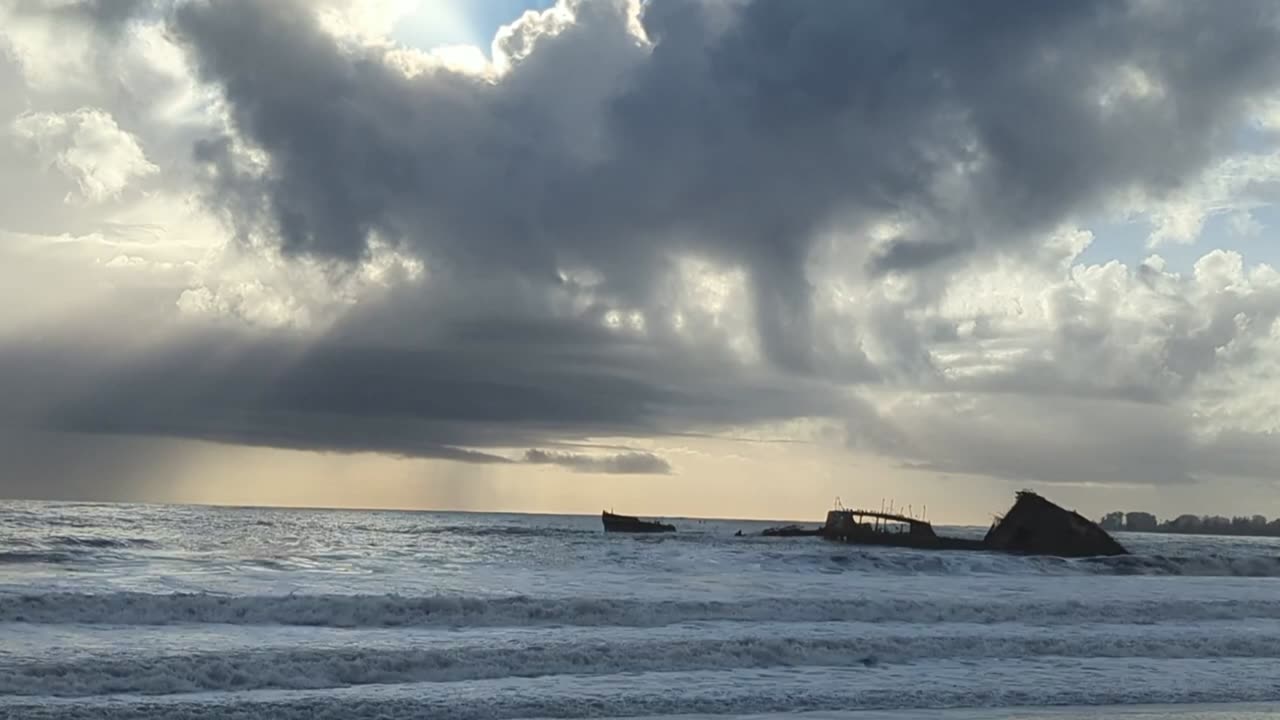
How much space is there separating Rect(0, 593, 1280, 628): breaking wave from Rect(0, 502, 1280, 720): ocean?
0.26 feet

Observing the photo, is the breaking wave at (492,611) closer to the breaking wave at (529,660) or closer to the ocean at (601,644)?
the ocean at (601,644)

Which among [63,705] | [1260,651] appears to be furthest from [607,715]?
[1260,651]

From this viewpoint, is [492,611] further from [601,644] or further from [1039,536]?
[1039,536]

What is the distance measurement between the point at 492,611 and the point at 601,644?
206 inches

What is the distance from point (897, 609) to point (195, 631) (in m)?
19.4

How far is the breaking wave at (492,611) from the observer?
94.4ft

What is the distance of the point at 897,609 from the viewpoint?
3419cm

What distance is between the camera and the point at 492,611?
30719mm

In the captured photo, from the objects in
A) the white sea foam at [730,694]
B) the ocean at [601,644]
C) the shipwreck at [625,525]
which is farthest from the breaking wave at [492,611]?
the shipwreck at [625,525]

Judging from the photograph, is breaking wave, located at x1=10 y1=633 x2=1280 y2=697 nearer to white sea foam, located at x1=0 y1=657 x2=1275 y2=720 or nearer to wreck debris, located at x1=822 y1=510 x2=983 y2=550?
white sea foam, located at x1=0 y1=657 x2=1275 y2=720

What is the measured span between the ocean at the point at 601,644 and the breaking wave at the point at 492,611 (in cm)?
8

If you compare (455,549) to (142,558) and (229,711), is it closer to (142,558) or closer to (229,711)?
(142,558)

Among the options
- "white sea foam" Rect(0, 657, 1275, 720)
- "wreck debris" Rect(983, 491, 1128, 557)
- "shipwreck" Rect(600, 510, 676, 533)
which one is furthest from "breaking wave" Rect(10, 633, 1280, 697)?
"shipwreck" Rect(600, 510, 676, 533)

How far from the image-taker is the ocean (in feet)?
68.7
